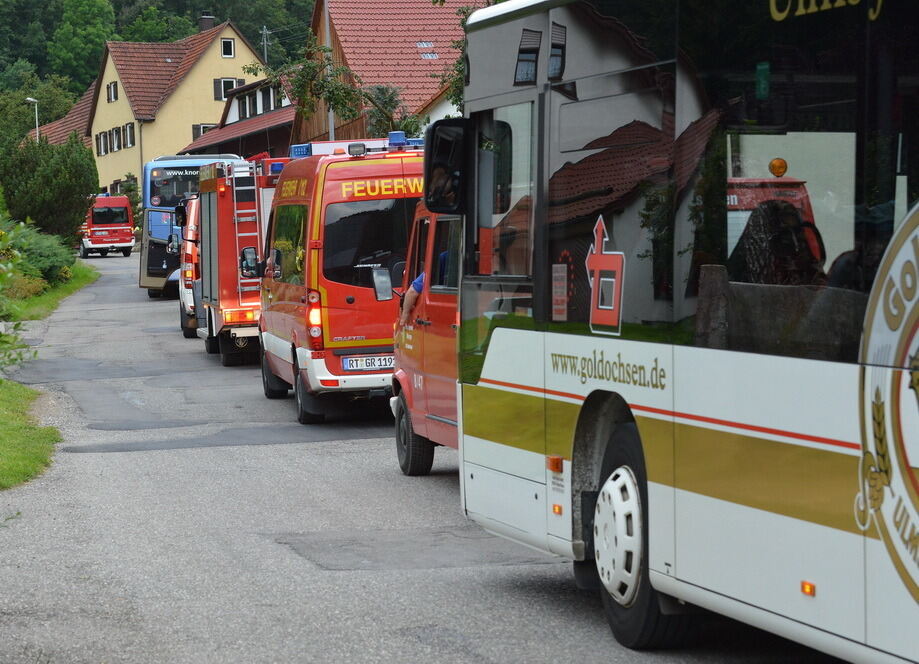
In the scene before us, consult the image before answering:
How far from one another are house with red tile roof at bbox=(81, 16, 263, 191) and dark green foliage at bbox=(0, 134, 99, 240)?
121 feet

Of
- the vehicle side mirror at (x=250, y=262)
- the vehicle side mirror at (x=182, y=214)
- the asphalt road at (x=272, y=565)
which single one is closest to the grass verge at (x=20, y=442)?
the asphalt road at (x=272, y=565)

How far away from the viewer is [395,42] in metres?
49.7

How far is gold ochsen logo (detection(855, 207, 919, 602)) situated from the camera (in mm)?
4594

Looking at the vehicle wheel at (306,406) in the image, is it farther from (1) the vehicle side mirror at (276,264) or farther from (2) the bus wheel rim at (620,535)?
(2) the bus wheel rim at (620,535)

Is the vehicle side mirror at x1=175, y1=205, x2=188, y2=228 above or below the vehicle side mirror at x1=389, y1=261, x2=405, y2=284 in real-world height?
above

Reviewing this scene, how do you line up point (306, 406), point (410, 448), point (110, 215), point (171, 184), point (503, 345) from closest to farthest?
point (503, 345) < point (410, 448) < point (306, 406) < point (171, 184) < point (110, 215)

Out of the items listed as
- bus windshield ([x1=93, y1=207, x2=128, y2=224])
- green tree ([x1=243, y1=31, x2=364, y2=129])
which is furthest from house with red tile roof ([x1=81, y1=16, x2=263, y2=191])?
green tree ([x1=243, y1=31, x2=364, y2=129])

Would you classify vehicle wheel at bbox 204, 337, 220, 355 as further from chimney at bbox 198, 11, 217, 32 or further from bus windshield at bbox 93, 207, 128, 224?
chimney at bbox 198, 11, 217, 32

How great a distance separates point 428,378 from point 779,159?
6.90 m

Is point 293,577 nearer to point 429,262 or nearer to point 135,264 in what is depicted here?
point 429,262

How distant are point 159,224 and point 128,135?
168ft

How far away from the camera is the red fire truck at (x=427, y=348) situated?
1158cm

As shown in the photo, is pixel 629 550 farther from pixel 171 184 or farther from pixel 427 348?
pixel 171 184

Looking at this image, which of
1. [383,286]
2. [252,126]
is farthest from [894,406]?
[252,126]
